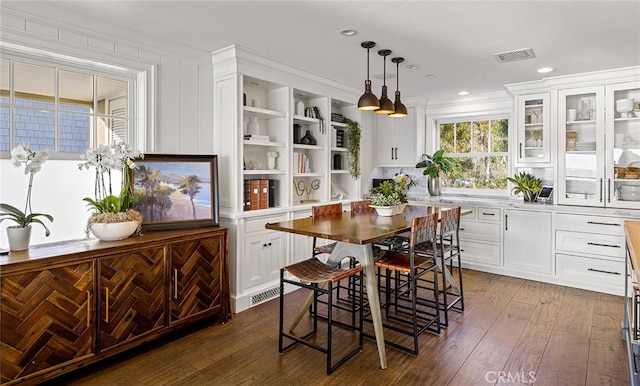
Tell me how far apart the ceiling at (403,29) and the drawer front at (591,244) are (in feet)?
6.00

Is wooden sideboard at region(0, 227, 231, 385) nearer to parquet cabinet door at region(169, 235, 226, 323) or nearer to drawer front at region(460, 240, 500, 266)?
parquet cabinet door at region(169, 235, 226, 323)

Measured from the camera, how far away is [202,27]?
9.91 ft

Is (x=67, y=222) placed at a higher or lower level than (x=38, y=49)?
lower

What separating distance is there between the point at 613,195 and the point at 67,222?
17.8ft

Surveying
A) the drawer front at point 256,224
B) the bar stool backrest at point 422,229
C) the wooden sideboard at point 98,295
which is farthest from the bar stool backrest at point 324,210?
the bar stool backrest at point 422,229

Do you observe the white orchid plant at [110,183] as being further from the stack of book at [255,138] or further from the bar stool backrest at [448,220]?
the bar stool backrest at [448,220]

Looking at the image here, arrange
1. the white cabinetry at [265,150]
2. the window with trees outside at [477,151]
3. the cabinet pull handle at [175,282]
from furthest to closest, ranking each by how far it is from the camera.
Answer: the window with trees outside at [477,151]
the white cabinetry at [265,150]
the cabinet pull handle at [175,282]

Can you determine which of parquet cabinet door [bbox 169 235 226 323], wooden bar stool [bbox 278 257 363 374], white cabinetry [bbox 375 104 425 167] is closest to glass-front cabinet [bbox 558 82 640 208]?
white cabinetry [bbox 375 104 425 167]

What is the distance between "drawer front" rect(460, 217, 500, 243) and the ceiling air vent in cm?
210

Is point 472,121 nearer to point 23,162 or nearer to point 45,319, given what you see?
point 23,162

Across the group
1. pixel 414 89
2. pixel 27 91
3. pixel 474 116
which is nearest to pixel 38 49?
pixel 27 91

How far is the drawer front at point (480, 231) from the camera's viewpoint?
488 cm

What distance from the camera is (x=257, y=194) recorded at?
392 cm

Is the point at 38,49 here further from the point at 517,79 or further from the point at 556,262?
the point at 556,262
